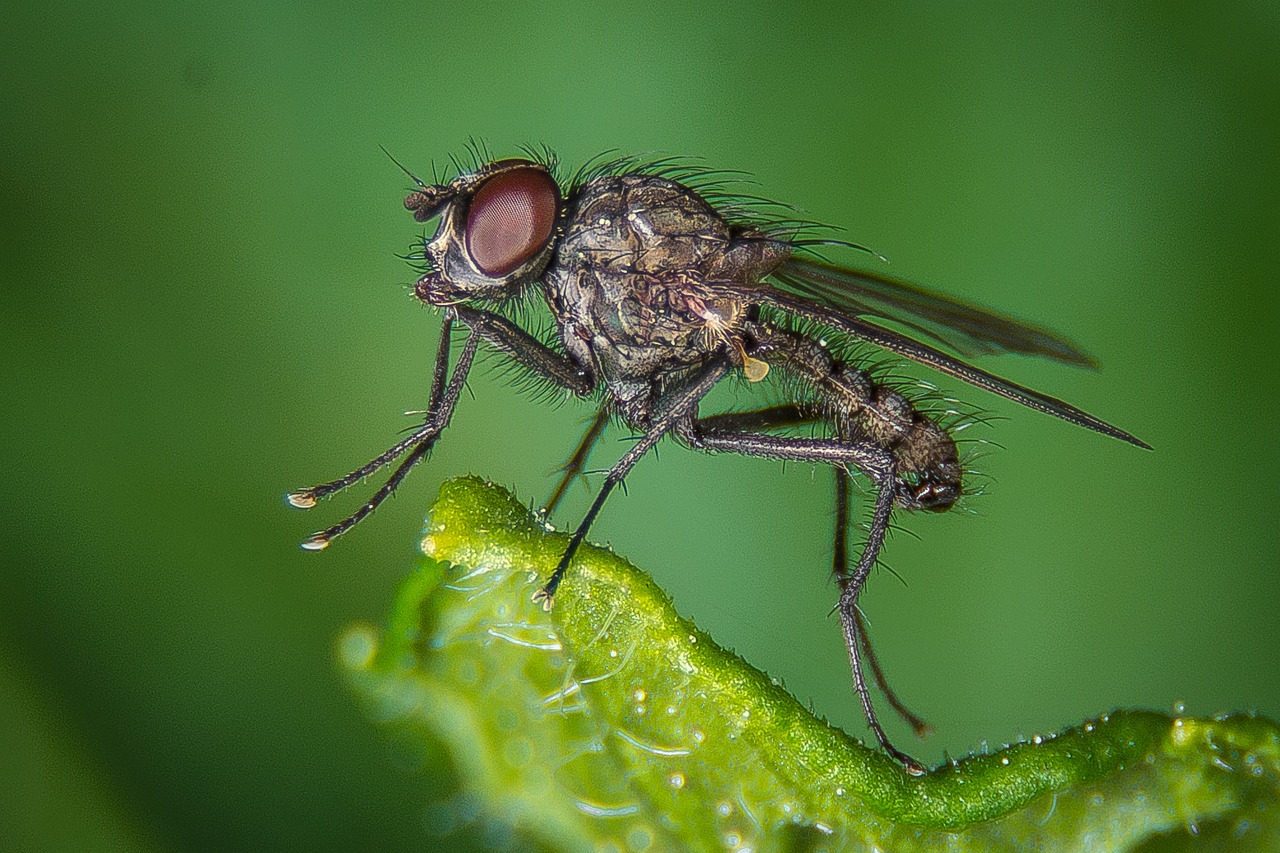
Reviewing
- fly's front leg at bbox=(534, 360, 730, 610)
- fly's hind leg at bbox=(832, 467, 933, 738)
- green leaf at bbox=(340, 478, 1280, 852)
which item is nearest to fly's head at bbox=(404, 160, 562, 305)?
fly's front leg at bbox=(534, 360, 730, 610)

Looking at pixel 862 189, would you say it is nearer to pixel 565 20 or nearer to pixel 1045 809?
pixel 565 20

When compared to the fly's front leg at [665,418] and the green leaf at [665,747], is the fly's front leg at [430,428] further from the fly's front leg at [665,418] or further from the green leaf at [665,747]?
the green leaf at [665,747]

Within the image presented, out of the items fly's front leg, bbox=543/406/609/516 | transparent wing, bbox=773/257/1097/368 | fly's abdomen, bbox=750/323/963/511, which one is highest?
transparent wing, bbox=773/257/1097/368

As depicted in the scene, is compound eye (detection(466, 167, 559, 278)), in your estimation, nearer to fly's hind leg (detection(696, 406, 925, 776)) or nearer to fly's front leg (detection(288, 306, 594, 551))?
fly's front leg (detection(288, 306, 594, 551))

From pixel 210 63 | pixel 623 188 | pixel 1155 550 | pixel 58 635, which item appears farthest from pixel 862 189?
pixel 58 635

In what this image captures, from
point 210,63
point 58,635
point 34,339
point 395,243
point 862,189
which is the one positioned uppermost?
point 862,189

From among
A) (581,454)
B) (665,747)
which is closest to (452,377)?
(581,454)

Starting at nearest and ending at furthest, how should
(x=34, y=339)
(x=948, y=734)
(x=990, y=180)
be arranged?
(x=34, y=339)
(x=948, y=734)
(x=990, y=180)
